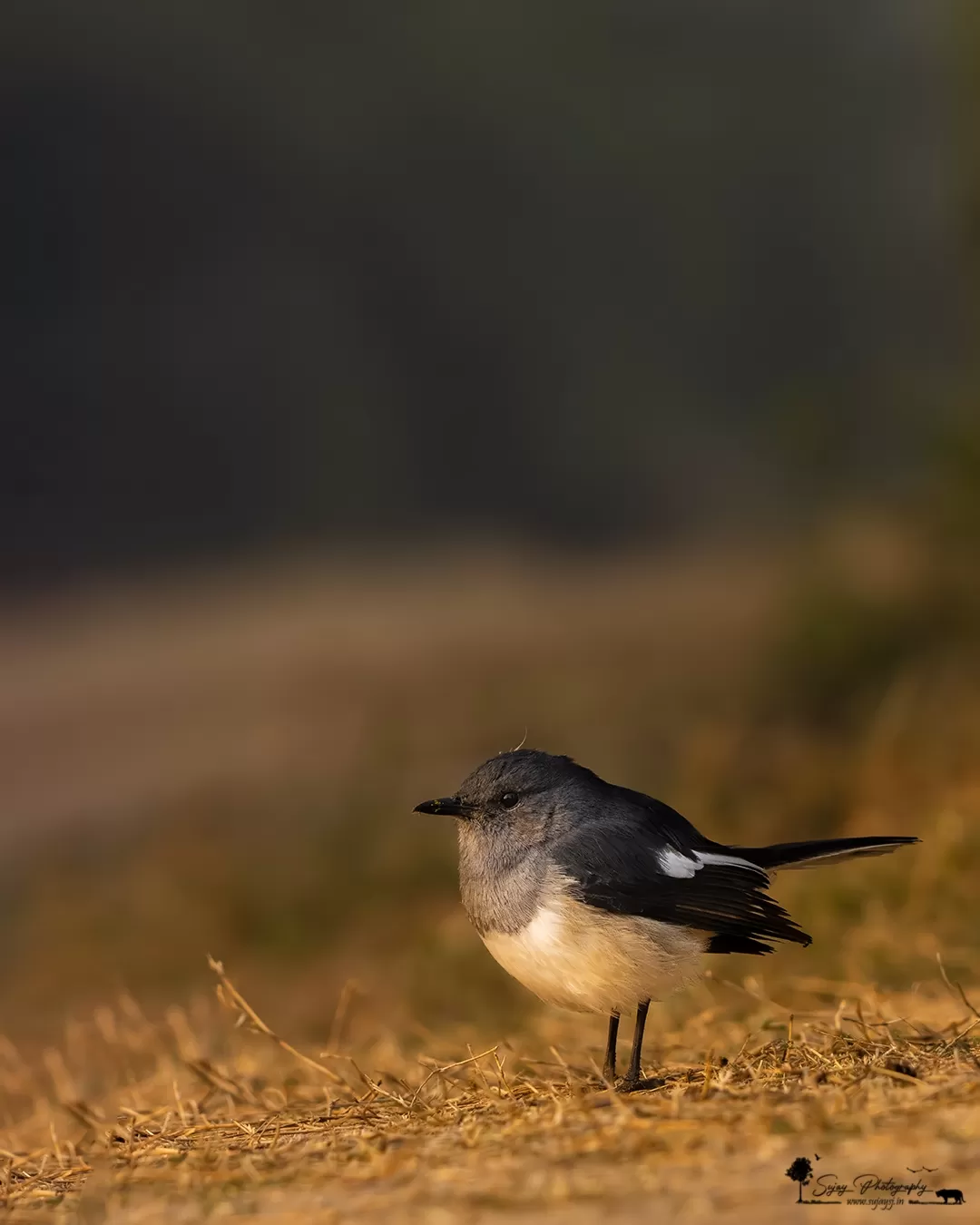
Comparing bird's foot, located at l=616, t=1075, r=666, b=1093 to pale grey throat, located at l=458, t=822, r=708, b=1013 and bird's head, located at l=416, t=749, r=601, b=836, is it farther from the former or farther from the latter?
bird's head, located at l=416, t=749, r=601, b=836

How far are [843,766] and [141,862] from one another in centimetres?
489

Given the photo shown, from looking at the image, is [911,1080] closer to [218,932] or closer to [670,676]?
[218,932]

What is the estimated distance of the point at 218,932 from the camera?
29.6 ft

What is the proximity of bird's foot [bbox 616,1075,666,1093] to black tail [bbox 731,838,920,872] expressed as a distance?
812 mm

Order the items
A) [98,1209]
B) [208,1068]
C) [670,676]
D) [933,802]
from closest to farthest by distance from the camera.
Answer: [98,1209] → [208,1068] → [933,802] → [670,676]

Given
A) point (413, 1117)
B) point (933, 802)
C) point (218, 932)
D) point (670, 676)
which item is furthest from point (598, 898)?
point (670, 676)

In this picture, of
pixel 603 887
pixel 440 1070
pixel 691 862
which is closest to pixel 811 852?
pixel 691 862

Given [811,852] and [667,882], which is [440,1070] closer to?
[667,882]

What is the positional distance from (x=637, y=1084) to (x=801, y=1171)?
1094mm

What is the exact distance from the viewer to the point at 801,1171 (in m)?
2.76

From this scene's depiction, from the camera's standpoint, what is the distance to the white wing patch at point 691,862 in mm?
4176

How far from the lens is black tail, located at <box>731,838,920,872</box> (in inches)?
172

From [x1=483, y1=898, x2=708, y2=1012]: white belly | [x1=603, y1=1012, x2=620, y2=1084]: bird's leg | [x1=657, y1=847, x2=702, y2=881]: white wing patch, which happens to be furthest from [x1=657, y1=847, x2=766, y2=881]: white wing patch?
[x1=603, y1=1012, x2=620, y2=1084]: bird's leg

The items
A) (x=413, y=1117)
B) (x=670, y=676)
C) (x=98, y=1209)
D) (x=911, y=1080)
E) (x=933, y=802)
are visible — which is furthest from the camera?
(x=670, y=676)
